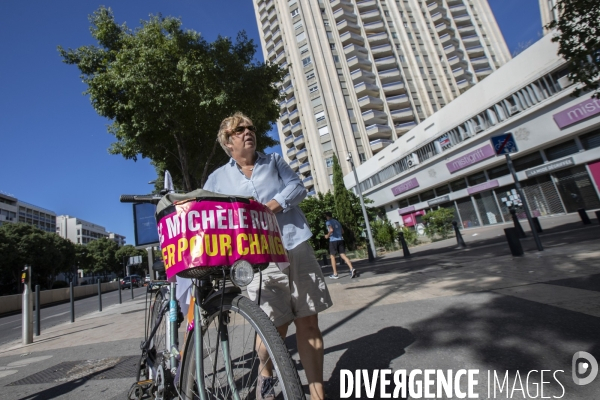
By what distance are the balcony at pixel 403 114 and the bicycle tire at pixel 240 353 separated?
42962mm

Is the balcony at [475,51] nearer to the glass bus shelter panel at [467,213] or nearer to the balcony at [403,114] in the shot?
the balcony at [403,114]

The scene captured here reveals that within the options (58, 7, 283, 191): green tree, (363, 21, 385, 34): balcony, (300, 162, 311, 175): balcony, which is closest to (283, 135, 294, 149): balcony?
(300, 162, 311, 175): balcony

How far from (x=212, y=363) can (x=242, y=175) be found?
109cm

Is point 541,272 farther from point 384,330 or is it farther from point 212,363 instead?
point 212,363

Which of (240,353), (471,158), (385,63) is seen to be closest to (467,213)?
(471,158)

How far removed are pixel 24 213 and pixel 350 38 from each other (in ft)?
254

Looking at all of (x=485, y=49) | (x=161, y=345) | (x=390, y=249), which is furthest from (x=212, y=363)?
(x=485, y=49)

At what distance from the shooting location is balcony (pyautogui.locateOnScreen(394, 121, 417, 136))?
40531 millimetres

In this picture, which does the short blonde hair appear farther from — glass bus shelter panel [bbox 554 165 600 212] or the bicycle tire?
glass bus shelter panel [bbox 554 165 600 212]

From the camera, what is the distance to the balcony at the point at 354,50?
41.4 m

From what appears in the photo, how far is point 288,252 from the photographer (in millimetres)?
1828

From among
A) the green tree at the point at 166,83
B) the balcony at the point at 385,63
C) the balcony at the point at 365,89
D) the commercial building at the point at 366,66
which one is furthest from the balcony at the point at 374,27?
the green tree at the point at 166,83

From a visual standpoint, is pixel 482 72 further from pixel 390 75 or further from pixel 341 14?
pixel 341 14

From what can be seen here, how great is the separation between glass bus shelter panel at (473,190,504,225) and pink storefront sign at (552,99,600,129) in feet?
20.7
